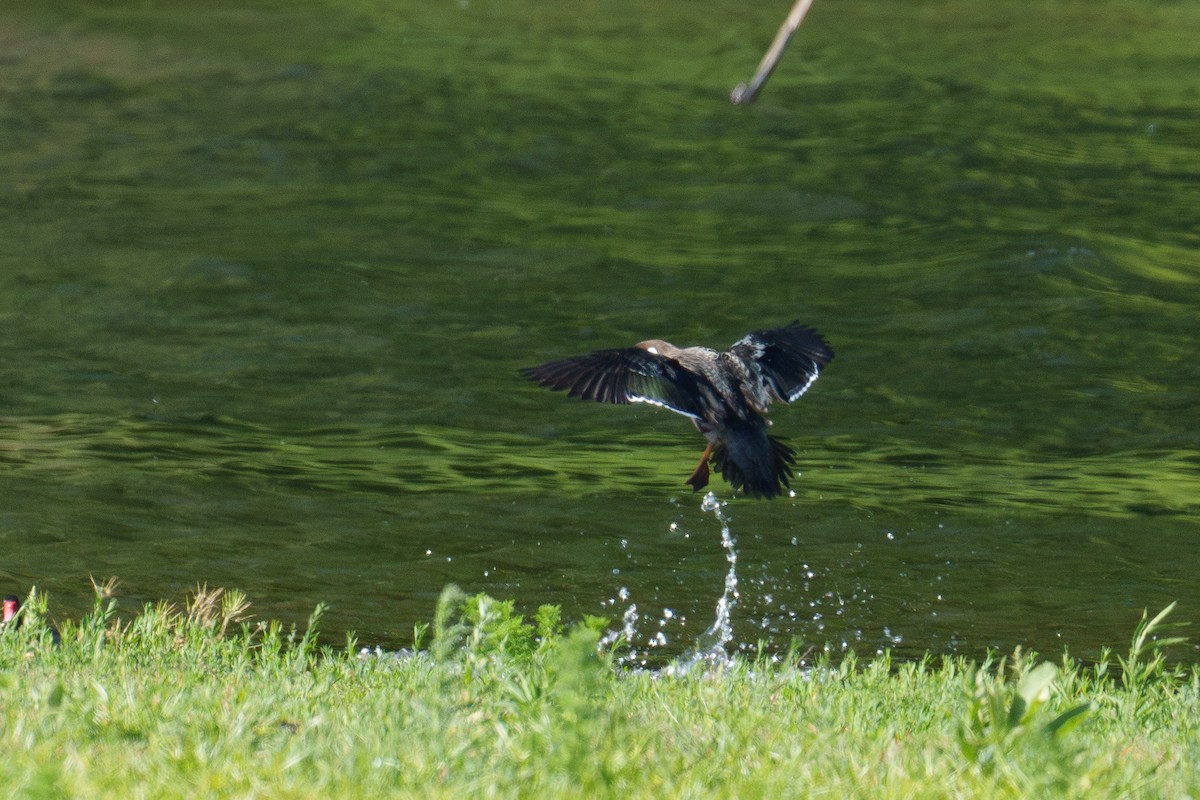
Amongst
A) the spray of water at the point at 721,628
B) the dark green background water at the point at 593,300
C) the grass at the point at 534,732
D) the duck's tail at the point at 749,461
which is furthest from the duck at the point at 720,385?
the grass at the point at 534,732

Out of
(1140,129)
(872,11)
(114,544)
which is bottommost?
(114,544)

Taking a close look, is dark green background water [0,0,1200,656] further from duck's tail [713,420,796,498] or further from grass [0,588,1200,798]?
grass [0,588,1200,798]

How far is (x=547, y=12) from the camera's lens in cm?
3284

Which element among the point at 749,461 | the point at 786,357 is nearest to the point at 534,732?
the point at 749,461

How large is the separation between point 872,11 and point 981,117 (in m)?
8.01

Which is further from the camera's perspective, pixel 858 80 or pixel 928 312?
pixel 858 80

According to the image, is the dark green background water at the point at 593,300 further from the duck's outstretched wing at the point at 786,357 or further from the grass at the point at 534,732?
the grass at the point at 534,732

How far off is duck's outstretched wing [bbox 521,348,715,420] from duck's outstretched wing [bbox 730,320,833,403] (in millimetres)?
548

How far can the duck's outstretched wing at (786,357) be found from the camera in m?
8.46

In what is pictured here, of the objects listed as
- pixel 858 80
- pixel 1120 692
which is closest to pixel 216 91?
pixel 858 80

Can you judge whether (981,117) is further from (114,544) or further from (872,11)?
(114,544)

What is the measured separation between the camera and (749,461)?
8078mm

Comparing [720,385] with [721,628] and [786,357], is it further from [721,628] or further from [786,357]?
[721,628]

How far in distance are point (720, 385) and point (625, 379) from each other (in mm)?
568
